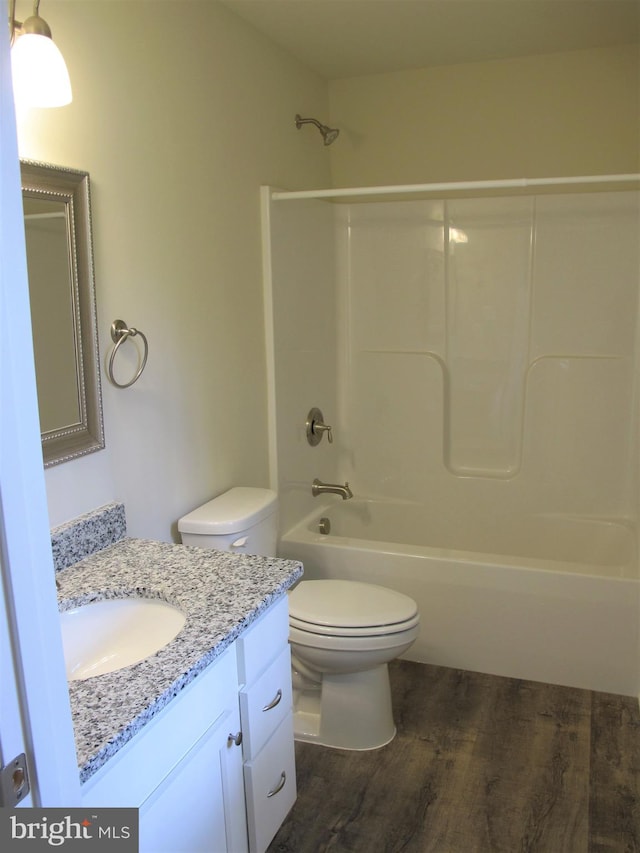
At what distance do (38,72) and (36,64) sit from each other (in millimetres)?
15

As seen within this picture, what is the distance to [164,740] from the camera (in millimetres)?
1326

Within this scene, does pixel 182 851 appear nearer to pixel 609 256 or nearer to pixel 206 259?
pixel 206 259

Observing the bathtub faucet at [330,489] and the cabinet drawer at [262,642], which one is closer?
the cabinet drawer at [262,642]

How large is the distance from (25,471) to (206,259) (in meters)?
1.80

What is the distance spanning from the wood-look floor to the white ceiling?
7.93 feet

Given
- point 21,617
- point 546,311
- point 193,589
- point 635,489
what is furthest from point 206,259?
point 635,489

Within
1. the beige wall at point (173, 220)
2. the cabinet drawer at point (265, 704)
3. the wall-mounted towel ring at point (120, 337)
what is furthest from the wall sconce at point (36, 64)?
the cabinet drawer at point (265, 704)

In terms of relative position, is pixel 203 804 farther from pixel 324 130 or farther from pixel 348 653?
pixel 324 130

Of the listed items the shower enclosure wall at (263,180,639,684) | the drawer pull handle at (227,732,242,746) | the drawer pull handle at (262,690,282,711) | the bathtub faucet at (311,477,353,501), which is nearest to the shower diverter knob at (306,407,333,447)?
the shower enclosure wall at (263,180,639,684)

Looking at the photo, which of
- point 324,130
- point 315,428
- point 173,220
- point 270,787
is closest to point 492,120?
point 324,130

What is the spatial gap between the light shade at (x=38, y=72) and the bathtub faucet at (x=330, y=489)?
1.99 metres

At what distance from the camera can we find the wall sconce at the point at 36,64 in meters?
1.48

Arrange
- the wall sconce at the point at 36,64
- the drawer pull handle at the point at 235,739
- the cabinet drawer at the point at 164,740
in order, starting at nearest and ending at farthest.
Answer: the cabinet drawer at the point at 164,740 < the wall sconce at the point at 36,64 < the drawer pull handle at the point at 235,739

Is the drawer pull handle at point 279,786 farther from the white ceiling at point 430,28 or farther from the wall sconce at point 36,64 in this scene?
the white ceiling at point 430,28
